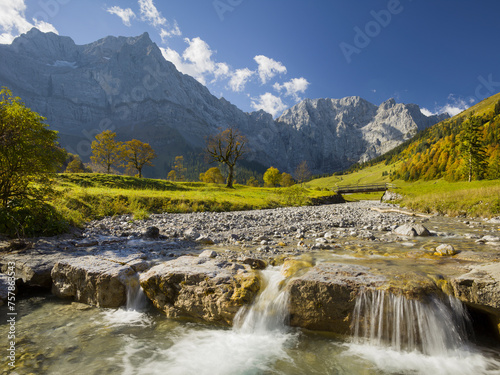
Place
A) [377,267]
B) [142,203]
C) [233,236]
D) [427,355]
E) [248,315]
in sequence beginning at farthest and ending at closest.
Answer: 1. [142,203]
2. [233,236]
3. [377,267]
4. [248,315]
5. [427,355]

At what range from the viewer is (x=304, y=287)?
474 cm

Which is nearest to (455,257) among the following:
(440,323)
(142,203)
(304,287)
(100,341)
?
(440,323)

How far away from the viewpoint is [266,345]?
4.54m

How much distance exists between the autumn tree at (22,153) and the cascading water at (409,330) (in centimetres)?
1205

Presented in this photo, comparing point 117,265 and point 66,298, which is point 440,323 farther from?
point 66,298

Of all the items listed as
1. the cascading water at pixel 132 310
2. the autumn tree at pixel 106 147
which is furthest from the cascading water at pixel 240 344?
the autumn tree at pixel 106 147

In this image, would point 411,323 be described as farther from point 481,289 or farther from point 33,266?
point 33,266

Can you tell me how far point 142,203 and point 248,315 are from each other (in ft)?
56.3

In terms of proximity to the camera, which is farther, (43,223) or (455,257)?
(43,223)

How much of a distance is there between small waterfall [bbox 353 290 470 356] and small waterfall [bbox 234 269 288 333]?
146 centimetres

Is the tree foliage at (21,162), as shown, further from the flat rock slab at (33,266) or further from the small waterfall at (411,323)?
the small waterfall at (411,323)

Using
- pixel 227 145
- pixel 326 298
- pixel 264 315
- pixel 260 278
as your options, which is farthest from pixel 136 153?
pixel 326 298

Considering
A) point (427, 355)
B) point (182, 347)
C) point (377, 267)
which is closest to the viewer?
point (427, 355)

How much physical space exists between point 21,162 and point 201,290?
9.15 m
